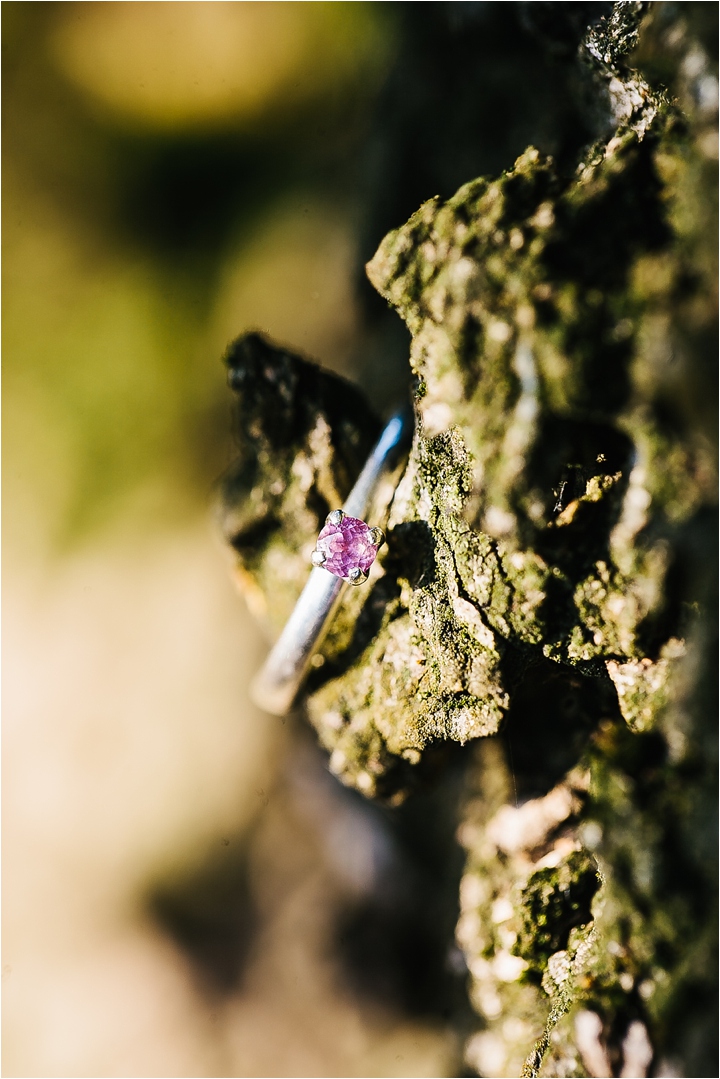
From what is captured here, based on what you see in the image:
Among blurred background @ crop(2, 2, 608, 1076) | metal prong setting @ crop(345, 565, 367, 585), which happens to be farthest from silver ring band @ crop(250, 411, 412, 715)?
blurred background @ crop(2, 2, 608, 1076)

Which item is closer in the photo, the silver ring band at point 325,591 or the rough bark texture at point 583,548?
the rough bark texture at point 583,548

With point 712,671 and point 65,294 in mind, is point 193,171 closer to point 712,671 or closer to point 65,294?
point 65,294

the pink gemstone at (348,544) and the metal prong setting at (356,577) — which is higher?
the pink gemstone at (348,544)

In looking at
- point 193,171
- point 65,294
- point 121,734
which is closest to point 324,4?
point 193,171

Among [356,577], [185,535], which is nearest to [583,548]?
[356,577]

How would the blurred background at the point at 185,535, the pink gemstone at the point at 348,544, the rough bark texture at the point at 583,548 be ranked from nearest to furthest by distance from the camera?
the rough bark texture at the point at 583,548 < the pink gemstone at the point at 348,544 < the blurred background at the point at 185,535

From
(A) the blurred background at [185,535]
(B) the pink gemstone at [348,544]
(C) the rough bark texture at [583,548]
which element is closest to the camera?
(C) the rough bark texture at [583,548]

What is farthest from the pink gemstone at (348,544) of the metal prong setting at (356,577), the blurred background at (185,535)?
the blurred background at (185,535)

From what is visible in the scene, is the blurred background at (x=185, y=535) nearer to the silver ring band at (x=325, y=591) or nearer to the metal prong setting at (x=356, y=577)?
the silver ring band at (x=325, y=591)
